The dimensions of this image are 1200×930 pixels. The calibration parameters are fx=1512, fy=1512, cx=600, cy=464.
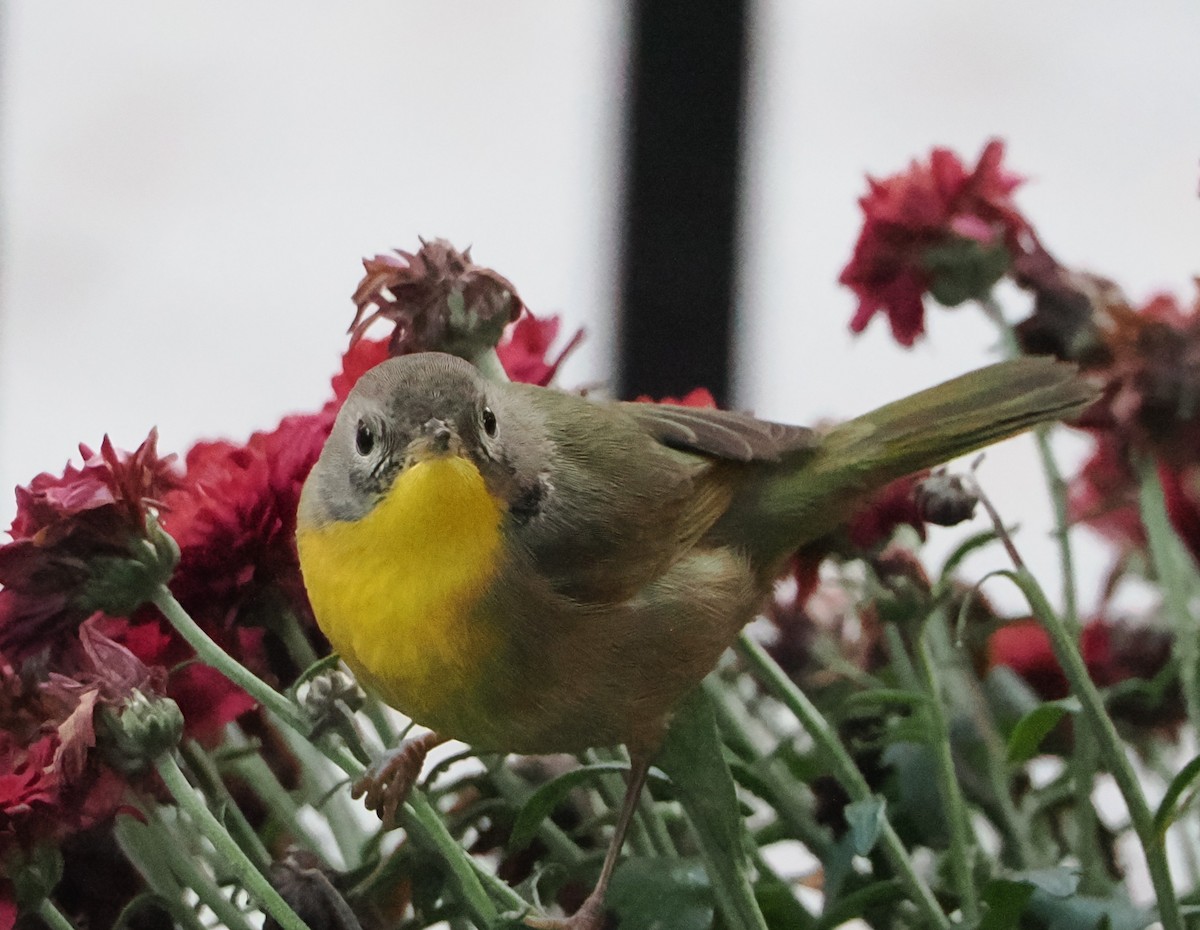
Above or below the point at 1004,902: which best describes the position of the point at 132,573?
above

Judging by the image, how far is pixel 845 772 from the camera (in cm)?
53

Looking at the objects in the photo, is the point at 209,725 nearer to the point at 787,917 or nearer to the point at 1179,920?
the point at 787,917

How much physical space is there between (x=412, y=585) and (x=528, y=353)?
13 centimetres

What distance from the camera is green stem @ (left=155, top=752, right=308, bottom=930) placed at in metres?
0.42

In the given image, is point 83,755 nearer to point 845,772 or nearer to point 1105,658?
point 845,772

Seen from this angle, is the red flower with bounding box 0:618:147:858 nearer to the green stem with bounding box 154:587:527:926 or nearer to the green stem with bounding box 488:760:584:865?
the green stem with bounding box 154:587:527:926

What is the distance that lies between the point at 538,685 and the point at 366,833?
0.16m

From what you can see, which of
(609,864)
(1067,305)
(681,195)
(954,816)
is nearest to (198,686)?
(609,864)

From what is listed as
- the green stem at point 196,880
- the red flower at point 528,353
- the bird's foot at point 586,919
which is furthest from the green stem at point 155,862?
the red flower at point 528,353

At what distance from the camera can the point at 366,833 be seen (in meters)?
0.61

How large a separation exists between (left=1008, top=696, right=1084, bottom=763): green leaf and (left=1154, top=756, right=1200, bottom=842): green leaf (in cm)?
4

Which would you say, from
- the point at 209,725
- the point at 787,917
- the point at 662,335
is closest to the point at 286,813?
the point at 209,725

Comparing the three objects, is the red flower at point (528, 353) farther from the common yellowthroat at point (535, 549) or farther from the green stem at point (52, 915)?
the green stem at point (52, 915)

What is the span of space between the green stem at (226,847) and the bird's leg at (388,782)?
5 cm
